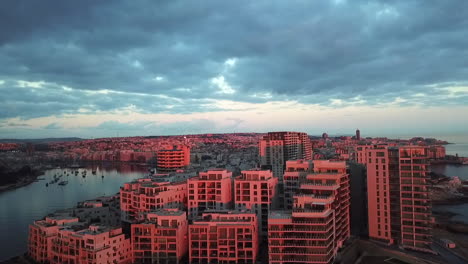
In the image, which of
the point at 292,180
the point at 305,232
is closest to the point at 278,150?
the point at 292,180

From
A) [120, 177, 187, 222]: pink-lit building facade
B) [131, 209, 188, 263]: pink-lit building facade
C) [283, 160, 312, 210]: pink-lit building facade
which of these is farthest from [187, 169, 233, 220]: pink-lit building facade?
[131, 209, 188, 263]: pink-lit building facade

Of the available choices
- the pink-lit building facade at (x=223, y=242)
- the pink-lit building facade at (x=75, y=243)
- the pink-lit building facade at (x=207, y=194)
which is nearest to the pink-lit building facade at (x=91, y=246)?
the pink-lit building facade at (x=75, y=243)

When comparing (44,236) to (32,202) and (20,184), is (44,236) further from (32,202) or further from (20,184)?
(20,184)

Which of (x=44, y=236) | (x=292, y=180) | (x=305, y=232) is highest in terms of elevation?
(x=292, y=180)

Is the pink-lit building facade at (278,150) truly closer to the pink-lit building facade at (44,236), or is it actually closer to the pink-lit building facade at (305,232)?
the pink-lit building facade at (305,232)

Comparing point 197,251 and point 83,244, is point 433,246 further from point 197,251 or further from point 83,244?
point 83,244

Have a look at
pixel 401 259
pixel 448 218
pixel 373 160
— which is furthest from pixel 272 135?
pixel 401 259

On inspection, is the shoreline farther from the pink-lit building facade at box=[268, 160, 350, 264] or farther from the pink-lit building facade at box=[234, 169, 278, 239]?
the pink-lit building facade at box=[268, 160, 350, 264]
